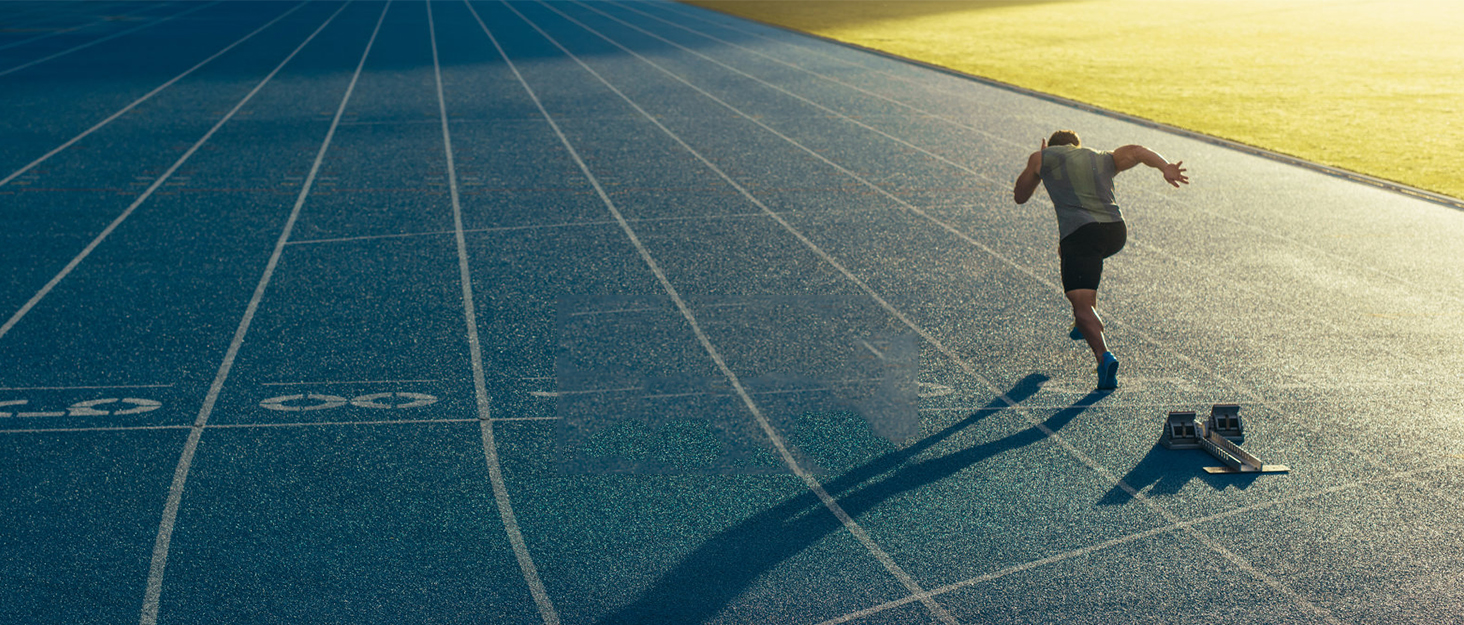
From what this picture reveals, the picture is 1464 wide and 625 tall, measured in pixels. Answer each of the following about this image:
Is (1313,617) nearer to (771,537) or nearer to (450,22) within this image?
(771,537)

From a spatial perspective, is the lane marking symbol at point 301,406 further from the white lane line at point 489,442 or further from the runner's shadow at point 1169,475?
the runner's shadow at point 1169,475

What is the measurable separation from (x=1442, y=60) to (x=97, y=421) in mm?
23744

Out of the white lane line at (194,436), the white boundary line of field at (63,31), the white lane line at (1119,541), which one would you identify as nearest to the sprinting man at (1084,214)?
the white lane line at (1119,541)

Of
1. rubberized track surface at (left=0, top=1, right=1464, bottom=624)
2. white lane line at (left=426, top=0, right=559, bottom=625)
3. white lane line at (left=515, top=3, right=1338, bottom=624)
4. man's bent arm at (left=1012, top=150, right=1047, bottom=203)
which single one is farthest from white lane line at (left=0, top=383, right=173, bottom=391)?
man's bent arm at (left=1012, top=150, right=1047, bottom=203)

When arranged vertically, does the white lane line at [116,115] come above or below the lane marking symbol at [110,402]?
above

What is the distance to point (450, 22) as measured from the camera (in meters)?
23.9

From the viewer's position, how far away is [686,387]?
5453 millimetres

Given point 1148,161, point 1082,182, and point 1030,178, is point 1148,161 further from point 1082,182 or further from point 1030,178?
point 1030,178

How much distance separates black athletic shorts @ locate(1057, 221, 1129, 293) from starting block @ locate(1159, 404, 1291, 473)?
0.87 metres

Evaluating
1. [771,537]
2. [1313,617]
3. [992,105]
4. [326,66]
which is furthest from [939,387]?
[326,66]

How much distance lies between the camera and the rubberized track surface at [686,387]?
12.5ft

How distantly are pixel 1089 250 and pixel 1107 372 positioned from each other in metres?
0.67

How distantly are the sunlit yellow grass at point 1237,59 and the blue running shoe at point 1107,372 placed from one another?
692cm

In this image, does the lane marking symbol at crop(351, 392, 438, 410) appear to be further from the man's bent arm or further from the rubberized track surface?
the man's bent arm
